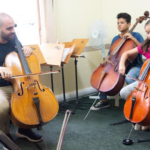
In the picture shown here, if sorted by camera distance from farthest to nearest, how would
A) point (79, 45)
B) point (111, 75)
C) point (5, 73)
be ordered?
point (79, 45), point (111, 75), point (5, 73)

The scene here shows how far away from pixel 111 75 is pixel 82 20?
136 cm

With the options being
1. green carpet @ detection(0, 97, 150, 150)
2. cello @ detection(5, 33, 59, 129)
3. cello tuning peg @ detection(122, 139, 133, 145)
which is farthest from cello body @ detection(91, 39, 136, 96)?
cello @ detection(5, 33, 59, 129)

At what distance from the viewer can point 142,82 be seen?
1.61 m

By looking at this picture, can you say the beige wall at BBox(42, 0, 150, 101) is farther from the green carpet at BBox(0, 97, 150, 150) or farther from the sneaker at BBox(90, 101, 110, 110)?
the green carpet at BBox(0, 97, 150, 150)

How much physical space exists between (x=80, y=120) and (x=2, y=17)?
135 centimetres

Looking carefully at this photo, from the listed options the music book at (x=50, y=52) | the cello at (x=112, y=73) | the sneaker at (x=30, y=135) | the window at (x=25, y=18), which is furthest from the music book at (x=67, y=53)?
the sneaker at (x=30, y=135)

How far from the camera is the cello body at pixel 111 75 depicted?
2.13 metres

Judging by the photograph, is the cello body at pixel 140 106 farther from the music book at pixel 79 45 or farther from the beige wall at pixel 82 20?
the beige wall at pixel 82 20

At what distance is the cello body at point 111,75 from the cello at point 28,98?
72 centimetres

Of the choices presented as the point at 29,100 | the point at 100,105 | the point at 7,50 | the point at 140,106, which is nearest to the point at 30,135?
the point at 29,100

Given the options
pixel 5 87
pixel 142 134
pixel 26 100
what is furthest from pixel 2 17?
pixel 142 134

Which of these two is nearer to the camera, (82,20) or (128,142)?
(128,142)

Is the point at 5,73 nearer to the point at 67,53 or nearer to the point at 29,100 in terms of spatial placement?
the point at 29,100

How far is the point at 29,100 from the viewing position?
1.56m
